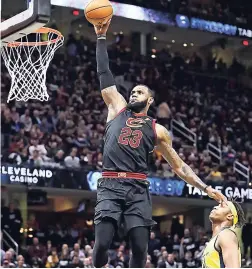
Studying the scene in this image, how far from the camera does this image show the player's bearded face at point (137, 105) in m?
9.04

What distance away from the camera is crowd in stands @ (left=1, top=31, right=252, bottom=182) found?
2427 cm

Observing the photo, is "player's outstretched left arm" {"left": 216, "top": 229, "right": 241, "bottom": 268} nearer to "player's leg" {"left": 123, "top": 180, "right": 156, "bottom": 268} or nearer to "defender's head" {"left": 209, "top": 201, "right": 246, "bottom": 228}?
"defender's head" {"left": 209, "top": 201, "right": 246, "bottom": 228}

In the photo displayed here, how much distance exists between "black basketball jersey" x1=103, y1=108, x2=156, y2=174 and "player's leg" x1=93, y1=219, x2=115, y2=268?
53 cm

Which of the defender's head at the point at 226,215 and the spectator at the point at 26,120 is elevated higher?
the spectator at the point at 26,120

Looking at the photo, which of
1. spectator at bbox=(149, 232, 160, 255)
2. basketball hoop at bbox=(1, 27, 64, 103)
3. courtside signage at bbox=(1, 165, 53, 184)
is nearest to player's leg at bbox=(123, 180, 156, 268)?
basketball hoop at bbox=(1, 27, 64, 103)

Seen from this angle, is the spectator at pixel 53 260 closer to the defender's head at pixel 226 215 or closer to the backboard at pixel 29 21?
the defender's head at pixel 226 215

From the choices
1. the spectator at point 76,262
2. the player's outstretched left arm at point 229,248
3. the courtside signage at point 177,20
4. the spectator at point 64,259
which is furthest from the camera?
the courtside signage at point 177,20

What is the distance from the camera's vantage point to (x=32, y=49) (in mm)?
14078

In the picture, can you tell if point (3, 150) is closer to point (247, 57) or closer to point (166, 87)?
point (166, 87)

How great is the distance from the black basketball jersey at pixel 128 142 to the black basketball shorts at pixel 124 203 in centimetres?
14

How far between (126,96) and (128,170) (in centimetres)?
2132

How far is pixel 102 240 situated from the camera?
864 cm

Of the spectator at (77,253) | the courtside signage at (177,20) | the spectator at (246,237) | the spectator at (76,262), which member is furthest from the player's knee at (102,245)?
the courtside signage at (177,20)

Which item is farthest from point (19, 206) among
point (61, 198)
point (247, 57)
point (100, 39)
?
point (100, 39)
